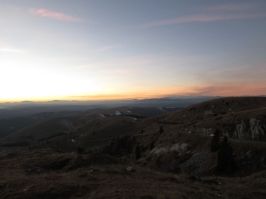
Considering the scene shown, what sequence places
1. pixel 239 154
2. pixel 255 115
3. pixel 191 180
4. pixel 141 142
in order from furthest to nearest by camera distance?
pixel 141 142
pixel 255 115
pixel 239 154
pixel 191 180

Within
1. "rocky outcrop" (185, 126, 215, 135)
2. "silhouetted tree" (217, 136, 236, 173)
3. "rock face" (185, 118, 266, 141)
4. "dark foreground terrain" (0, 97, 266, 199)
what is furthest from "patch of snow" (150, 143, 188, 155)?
"silhouetted tree" (217, 136, 236, 173)

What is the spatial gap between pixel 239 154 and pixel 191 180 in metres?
24.3

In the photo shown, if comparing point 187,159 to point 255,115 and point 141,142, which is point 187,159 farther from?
point 141,142

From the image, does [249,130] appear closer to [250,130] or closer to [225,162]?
[250,130]

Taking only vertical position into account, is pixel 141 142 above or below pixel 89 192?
below

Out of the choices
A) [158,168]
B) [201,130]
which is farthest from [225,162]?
[201,130]

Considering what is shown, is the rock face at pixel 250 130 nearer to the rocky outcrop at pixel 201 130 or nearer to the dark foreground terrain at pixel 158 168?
the dark foreground terrain at pixel 158 168

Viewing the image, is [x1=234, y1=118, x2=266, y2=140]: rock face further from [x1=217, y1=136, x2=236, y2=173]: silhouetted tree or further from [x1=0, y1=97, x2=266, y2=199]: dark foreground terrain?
[x1=217, y1=136, x2=236, y2=173]: silhouetted tree

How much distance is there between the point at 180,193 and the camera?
680 inches

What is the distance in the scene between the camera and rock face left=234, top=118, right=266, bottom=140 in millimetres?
51000

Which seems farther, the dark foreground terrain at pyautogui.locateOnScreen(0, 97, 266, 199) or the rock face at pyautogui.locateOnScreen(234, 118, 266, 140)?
the rock face at pyautogui.locateOnScreen(234, 118, 266, 140)

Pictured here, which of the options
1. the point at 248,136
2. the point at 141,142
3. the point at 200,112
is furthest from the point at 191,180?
the point at 200,112

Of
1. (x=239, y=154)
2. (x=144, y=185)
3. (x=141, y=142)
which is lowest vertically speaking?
(x=141, y=142)

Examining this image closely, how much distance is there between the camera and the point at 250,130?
53.6 m
